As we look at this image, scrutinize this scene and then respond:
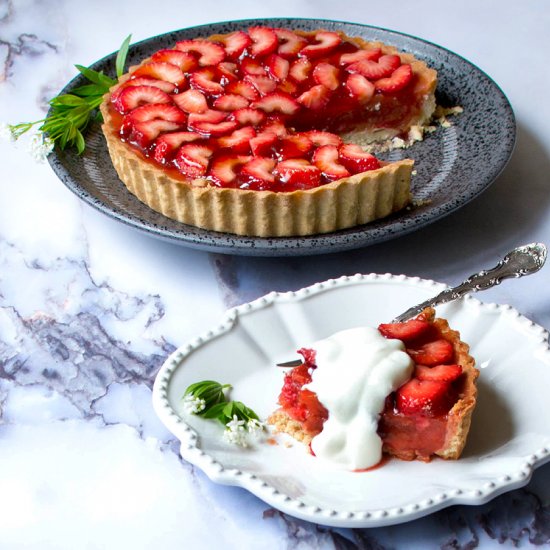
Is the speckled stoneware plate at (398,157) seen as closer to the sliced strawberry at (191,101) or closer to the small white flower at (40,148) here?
the small white flower at (40,148)

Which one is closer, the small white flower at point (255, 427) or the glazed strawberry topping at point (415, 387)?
the glazed strawberry topping at point (415, 387)

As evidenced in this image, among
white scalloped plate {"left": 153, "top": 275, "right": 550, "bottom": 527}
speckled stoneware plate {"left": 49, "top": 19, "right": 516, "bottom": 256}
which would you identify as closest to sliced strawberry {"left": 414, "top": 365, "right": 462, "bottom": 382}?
white scalloped plate {"left": 153, "top": 275, "right": 550, "bottom": 527}

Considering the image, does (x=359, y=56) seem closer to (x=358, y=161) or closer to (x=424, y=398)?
(x=358, y=161)

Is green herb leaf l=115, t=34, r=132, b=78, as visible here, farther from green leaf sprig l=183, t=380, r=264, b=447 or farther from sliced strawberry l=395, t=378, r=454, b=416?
sliced strawberry l=395, t=378, r=454, b=416

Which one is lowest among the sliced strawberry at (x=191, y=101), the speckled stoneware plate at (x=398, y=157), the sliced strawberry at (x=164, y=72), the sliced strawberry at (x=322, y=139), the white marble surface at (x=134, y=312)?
the white marble surface at (x=134, y=312)

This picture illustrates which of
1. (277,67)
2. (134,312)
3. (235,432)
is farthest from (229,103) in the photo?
(235,432)

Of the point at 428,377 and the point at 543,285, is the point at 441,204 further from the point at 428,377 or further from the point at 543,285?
the point at 428,377

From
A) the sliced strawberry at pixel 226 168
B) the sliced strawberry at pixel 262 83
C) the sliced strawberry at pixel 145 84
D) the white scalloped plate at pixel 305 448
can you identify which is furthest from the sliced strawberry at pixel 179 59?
the white scalloped plate at pixel 305 448

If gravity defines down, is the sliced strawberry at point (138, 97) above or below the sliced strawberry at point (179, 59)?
below
